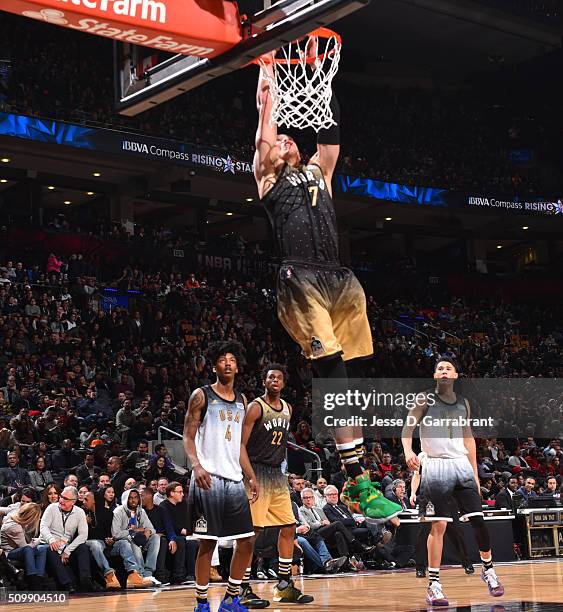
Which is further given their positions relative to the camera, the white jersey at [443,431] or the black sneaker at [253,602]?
the white jersey at [443,431]

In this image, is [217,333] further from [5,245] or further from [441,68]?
[441,68]

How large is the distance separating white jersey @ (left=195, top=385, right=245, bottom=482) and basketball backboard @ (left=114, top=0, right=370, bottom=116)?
91.2 inches

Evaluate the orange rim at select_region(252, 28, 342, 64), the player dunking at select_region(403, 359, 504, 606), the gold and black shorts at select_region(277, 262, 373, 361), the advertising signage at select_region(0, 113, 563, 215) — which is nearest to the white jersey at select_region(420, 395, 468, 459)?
the player dunking at select_region(403, 359, 504, 606)

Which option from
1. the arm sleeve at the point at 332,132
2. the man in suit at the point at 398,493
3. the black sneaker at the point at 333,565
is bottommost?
the black sneaker at the point at 333,565

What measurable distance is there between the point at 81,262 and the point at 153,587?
11488mm

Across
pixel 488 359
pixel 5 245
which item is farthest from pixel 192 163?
pixel 488 359

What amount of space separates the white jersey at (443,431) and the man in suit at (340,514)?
4.18 meters

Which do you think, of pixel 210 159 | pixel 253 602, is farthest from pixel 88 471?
pixel 210 159

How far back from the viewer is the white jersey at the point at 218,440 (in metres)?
7.20

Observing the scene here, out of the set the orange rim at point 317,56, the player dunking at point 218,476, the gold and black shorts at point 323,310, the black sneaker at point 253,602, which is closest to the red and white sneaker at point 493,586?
the black sneaker at point 253,602

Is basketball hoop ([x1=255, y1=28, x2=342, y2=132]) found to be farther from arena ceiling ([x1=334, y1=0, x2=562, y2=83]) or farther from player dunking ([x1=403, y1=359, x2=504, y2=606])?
arena ceiling ([x1=334, y1=0, x2=562, y2=83])

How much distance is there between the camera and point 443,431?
8.63 m

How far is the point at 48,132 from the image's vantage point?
22.0 m

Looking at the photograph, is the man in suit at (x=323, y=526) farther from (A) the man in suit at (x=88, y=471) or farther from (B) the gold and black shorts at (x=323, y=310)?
(B) the gold and black shorts at (x=323, y=310)
